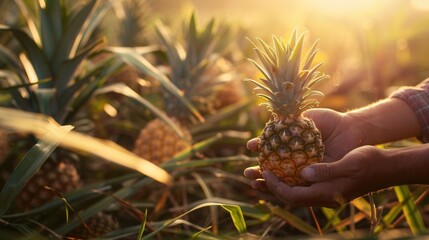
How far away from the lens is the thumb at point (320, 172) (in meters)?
A: 1.47

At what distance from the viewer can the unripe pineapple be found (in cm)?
208

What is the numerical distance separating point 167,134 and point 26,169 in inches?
43.8

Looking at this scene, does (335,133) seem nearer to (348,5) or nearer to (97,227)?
(97,227)

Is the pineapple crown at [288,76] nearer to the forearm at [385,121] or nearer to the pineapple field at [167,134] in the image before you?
the pineapple field at [167,134]

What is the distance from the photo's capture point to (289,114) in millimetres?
1628

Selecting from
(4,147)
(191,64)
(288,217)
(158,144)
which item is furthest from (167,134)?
(288,217)

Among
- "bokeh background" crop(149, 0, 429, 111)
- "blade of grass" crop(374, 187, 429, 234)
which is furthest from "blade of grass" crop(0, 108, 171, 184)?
"bokeh background" crop(149, 0, 429, 111)

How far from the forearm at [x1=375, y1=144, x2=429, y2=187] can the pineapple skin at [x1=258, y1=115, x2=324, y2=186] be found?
188mm

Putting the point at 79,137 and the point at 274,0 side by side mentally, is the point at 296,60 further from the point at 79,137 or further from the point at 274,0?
the point at 274,0

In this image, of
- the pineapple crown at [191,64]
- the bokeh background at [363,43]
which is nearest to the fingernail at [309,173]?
the pineapple crown at [191,64]

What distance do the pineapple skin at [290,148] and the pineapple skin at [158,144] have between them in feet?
3.18

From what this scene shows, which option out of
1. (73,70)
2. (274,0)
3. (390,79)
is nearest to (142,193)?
(73,70)

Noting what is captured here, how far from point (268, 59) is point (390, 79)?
9.50 feet

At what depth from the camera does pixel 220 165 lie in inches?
109
